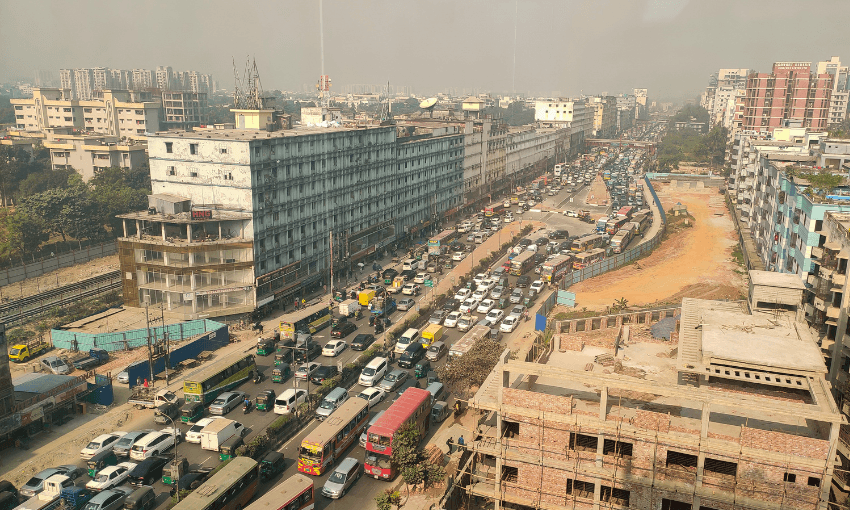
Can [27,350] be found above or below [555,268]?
below

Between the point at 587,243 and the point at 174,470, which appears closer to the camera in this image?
the point at 174,470

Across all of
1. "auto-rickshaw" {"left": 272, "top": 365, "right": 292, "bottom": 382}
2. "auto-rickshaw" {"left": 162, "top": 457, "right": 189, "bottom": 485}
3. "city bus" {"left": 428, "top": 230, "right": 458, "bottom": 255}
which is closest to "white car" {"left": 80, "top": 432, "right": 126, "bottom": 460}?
"auto-rickshaw" {"left": 162, "top": 457, "right": 189, "bottom": 485}

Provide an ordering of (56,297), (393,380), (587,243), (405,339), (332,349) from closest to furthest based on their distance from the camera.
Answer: (393,380), (332,349), (405,339), (56,297), (587,243)

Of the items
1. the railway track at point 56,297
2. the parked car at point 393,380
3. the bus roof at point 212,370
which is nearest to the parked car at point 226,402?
the bus roof at point 212,370

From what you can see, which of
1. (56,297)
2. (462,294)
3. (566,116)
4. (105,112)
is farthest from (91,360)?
(566,116)

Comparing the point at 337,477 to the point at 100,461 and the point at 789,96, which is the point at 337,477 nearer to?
the point at 100,461

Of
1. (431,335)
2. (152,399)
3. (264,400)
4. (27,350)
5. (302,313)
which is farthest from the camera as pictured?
(302,313)

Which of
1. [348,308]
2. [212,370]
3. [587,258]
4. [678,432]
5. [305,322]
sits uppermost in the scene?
[678,432]
